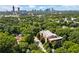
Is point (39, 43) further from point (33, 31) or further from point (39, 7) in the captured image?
point (39, 7)

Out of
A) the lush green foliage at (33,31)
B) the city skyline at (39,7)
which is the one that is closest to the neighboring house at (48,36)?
the lush green foliage at (33,31)

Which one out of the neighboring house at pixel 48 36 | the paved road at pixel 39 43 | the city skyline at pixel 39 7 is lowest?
the paved road at pixel 39 43

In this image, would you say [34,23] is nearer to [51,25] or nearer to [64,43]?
[51,25]

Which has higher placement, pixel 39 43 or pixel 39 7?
pixel 39 7

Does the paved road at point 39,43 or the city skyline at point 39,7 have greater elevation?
the city skyline at point 39,7

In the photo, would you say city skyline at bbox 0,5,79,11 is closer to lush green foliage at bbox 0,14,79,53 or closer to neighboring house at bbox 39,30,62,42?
lush green foliage at bbox 0,14,79,53

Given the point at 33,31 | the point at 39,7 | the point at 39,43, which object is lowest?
the point at 39,43

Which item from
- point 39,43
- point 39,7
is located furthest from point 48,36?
point 39,7

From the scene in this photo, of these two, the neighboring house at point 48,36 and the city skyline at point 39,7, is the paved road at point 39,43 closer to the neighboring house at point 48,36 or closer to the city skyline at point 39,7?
the neighboring house at point 48,36

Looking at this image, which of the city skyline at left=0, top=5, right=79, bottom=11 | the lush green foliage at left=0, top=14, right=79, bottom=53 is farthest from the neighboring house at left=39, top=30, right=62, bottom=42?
the city skyline at left=0, top=5, right=79, bottom=11
